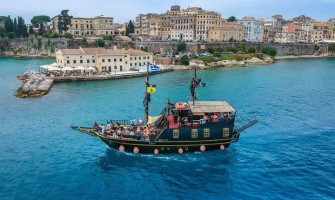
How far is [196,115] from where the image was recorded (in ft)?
109

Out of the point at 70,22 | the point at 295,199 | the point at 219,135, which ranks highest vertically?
the point at 70,22

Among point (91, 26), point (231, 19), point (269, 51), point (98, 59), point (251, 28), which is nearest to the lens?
point (98, 59)

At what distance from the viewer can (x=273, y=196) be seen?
1009 inches

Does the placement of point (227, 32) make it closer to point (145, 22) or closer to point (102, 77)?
point (145, 22)

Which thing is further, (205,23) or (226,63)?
(205,23)

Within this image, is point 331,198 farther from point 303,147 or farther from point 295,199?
point 303,147

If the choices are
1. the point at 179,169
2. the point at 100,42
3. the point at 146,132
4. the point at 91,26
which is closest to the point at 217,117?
the point at 179,169

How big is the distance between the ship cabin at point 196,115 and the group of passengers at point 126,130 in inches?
100

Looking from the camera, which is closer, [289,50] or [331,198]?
[331,198]

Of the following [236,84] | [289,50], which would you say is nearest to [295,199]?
[236,84]

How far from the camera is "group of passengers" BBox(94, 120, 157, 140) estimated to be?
33.1 meters

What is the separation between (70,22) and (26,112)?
386 feet

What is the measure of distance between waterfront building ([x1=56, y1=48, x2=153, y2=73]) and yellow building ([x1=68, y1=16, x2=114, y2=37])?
2724 inches

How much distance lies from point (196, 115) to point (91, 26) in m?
133
